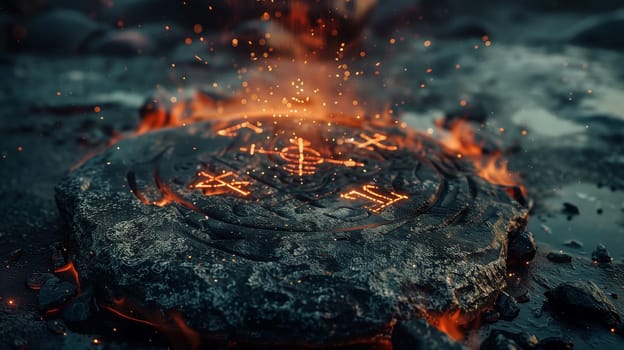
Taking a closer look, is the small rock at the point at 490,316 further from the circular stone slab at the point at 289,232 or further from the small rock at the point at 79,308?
the small rock at the point at 79,308

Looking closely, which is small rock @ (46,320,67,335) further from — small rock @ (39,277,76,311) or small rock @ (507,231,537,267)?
small rock @ (507,231,537,267)

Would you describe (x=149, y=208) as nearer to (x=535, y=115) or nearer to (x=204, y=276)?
(x=204, y=276)

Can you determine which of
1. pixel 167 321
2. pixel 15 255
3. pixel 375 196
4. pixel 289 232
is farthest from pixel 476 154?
pixel 15 255

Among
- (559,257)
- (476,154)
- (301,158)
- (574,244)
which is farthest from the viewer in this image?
(476,154)

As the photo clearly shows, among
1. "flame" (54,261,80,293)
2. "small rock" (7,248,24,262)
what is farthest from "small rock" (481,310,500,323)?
"small rock" (7,248,24,262)

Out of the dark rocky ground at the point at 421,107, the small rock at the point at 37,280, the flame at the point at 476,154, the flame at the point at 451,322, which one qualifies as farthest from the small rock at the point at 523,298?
the small rock at the point at 37,280

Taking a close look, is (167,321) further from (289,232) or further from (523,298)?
(523,298)

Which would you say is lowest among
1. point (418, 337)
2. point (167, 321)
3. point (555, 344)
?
point (555, 344)
